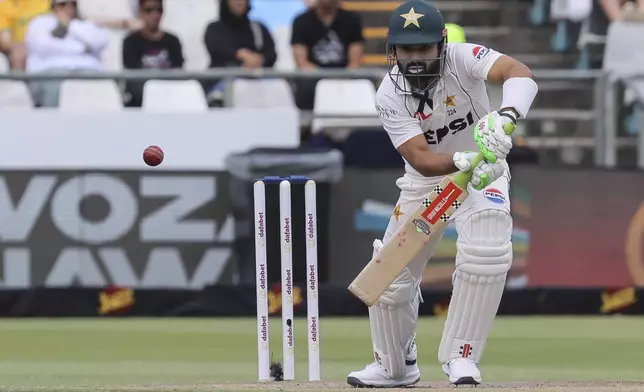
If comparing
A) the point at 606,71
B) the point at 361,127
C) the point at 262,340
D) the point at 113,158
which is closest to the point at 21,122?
the point at 113,158

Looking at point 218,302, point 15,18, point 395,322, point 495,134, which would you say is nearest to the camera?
Result: point 495,134

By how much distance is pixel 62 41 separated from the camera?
10.2 metres

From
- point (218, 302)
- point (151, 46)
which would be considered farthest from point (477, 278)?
point (151, 46)

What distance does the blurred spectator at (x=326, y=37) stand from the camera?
1026cm

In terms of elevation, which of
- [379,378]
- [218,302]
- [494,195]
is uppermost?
[494,195]

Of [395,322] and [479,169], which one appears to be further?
[395,322]

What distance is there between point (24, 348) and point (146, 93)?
2.78 meters

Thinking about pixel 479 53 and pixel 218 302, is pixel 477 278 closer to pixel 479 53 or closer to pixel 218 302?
pixel 479 53

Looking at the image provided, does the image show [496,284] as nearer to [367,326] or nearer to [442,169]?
[442,169]

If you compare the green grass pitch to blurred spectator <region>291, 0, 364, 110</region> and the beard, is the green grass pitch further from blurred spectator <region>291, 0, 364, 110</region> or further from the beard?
blurred spectator <region>291, 0, 364, 110</region>

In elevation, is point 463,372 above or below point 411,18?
below

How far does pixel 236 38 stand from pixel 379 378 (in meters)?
5.20

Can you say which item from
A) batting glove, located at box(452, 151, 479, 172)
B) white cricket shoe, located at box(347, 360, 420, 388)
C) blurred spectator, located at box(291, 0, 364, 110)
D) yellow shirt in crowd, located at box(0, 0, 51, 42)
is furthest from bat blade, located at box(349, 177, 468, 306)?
yellow shirt in crowd, located at box(0, 0, 51, 42)

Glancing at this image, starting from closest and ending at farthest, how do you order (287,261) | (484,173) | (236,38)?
(484,173), (287,261), (236,38)
